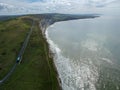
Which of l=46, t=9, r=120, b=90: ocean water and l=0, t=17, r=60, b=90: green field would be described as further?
l=46, t=9, r=120, b=90: ocean water

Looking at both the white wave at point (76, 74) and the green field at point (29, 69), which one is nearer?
the green field at point (29, 69)

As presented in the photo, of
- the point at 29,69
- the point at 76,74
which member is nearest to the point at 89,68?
the point at 76,74

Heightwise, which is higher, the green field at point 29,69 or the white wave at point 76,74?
the green field at point 29,69

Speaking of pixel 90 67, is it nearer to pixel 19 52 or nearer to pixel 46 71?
pixel 46 71

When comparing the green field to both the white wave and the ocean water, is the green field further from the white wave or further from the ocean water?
the ocean water

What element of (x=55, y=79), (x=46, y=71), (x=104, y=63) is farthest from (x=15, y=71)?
(x=104, y=63)

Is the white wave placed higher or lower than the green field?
lower

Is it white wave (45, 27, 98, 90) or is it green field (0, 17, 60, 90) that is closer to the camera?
green field (0, 17, 60, 90)

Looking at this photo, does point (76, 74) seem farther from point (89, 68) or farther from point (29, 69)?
point (29, 69)

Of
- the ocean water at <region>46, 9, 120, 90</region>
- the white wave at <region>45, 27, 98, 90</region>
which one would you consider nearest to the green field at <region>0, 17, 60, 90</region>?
the white wave at <region>45, 27, 98, 90</region>

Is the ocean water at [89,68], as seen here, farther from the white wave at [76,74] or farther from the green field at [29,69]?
the green field at [29,69]

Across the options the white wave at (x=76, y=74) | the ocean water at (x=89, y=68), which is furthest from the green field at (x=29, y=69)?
the ocean water at (x=89, y=68)
